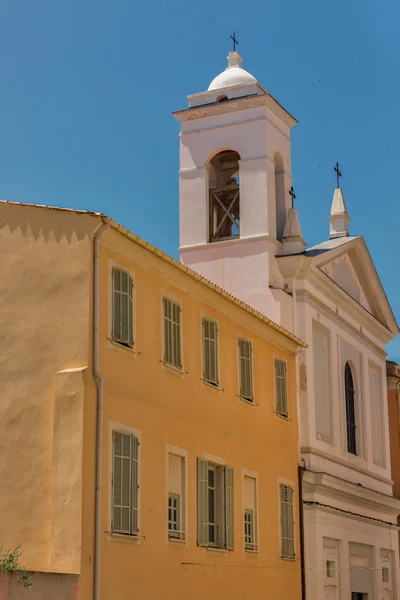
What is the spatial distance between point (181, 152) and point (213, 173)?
1026mm

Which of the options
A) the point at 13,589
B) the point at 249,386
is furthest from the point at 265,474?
the point at 13,589

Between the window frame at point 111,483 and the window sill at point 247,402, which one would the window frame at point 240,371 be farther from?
Result: the window frame at point 111,483

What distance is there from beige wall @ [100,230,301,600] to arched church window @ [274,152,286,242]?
5.21 m

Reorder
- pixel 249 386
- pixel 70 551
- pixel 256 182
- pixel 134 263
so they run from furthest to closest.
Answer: pixel 256 182, pixel 249 386, pixel 134 263, pixel 70 551

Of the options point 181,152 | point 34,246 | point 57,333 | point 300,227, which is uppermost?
point 181,152

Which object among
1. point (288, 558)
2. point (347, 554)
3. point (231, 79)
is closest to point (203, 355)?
point (288, 558)

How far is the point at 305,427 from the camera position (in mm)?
29016

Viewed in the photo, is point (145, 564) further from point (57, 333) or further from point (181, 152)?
point (181, 152)

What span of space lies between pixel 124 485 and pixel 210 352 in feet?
16.2

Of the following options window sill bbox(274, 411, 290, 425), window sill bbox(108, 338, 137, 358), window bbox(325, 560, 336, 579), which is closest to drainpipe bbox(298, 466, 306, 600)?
window sill bbox(274, 411, 290, 425)

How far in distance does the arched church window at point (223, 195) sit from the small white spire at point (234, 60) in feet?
8.72

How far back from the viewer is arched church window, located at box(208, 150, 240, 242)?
106 ft

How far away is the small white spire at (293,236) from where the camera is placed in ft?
102

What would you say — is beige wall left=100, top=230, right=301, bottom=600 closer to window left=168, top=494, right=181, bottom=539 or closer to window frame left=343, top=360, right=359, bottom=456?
window left=168, top=494, right=181, bottom=539
